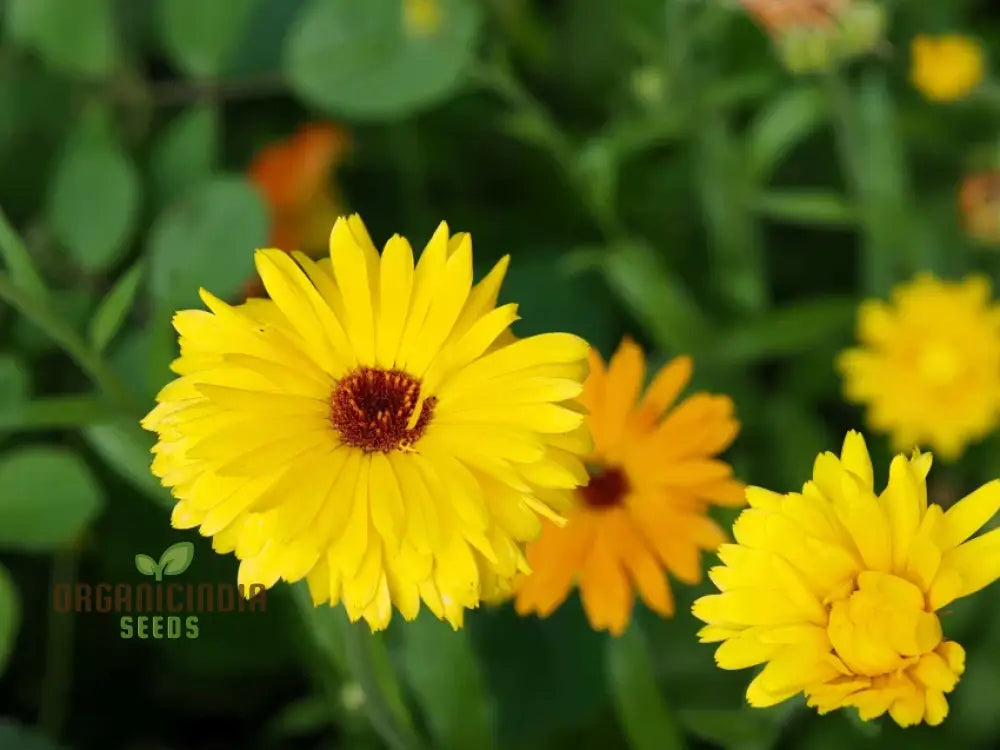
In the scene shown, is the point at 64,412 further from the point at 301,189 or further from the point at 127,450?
the point at 301,189

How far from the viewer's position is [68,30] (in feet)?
3.66

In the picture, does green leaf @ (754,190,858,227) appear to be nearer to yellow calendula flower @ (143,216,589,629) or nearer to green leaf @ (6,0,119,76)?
yellow calendula flower @ (143,216,589,629)

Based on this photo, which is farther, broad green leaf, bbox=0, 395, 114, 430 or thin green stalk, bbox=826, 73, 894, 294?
thin green stalk, bbox=826, 73, 894, 294

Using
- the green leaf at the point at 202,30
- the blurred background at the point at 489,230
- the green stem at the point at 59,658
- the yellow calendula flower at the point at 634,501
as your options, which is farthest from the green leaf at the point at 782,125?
the green stem at the point at 59,658

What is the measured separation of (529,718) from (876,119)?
672 millimetres

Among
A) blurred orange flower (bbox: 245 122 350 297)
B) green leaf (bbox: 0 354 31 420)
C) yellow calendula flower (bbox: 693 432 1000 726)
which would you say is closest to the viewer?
yellow calendula flower (bbox: 693 432 1000 726)

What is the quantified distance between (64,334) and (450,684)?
0.37 metres

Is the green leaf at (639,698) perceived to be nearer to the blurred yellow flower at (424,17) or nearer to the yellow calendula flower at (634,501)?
the yellow calendula flower at (634,501)

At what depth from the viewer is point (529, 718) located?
104cm

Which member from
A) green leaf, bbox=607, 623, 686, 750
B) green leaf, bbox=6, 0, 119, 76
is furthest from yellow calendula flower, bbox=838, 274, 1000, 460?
green leaf, bbox=6, 0, 119, 76

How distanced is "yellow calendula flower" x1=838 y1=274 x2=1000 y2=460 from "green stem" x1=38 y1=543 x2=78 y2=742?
0.78m

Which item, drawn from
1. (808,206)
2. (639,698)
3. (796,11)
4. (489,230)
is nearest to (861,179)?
(808,206)

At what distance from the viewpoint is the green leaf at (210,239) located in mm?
981

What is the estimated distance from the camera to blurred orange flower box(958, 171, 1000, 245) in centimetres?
111
